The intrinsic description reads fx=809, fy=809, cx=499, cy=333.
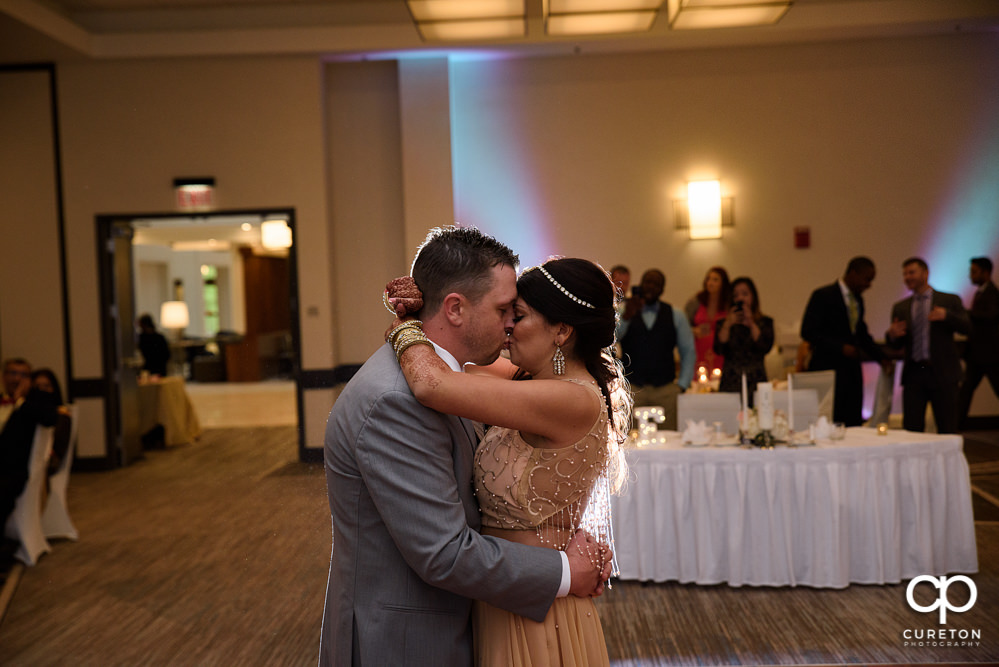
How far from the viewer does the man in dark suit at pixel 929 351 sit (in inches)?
213

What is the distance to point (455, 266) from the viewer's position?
1541 mm

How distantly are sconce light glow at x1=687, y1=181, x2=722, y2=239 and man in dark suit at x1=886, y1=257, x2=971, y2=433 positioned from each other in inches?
75.0

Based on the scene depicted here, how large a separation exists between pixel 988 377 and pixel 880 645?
184 inches

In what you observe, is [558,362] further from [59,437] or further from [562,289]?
[59,437]

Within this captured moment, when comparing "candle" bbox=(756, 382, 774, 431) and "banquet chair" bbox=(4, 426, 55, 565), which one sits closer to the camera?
"candle" bbox=(756, 382, 774, 431)

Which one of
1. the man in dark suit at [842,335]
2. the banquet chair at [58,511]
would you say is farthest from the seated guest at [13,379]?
the man in dark suit at [842,335]

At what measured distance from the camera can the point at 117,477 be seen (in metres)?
6.88

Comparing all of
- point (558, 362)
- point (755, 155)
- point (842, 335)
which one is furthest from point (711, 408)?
point (755, 155)

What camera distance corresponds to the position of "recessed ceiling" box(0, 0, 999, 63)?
6512 millimetres

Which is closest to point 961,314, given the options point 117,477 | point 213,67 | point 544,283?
point 544,283

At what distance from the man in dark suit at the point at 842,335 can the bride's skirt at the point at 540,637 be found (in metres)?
4.15

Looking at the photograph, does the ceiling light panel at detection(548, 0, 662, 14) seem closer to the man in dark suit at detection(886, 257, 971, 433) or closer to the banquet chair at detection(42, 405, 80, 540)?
the man in dark suit at detection(886, 257, 971, 433)

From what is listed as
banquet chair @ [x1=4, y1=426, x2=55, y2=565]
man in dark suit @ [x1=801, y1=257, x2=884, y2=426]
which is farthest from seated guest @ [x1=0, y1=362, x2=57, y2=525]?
man in dark suit @ [x1=801, y1=257, x2=884, y2=426]

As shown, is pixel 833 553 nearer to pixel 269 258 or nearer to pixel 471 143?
pixel 471 143
